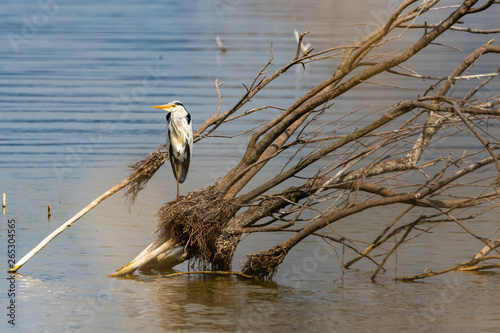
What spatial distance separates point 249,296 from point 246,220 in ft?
3.23

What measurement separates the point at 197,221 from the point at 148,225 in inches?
99.4

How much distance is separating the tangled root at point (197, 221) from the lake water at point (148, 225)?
408 millimetres

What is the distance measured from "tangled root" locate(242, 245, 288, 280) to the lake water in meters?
0.15

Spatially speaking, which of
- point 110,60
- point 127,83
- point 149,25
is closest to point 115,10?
point 149,25

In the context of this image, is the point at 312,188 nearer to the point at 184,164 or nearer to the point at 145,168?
the point at 184,164

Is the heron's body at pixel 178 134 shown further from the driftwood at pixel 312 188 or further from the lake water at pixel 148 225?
the lake water at pixel 148 225

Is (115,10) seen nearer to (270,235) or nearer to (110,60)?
(110,60)

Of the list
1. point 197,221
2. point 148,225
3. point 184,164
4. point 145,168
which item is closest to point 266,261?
point 197,221

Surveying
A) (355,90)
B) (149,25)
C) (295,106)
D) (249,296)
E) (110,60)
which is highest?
(149,25)

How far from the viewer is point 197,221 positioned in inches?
356

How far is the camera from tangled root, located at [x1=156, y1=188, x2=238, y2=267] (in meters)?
9.04

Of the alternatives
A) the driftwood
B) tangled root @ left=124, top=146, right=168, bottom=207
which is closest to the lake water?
the driftwood

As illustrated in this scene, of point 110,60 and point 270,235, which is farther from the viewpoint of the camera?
point 110,60

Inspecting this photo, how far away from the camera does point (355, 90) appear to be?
24547mm
